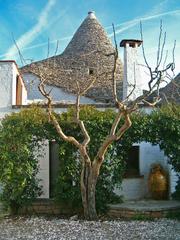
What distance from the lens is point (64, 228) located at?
9047 mm

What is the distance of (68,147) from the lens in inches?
430

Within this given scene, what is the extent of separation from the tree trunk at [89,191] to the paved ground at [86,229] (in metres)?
0.41

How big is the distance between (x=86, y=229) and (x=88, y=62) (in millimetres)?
16728

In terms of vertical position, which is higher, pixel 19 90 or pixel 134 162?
pixel 19 90

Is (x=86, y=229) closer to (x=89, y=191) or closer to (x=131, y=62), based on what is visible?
(x=89, y=191)

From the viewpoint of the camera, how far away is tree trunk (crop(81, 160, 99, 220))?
9.99 meters

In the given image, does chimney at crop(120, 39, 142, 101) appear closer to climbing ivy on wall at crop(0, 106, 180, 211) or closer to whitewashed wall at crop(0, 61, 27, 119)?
whitewashed wall at crop(0, 61, 27, 119)

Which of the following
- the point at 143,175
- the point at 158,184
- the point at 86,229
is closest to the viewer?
the point at 86,229

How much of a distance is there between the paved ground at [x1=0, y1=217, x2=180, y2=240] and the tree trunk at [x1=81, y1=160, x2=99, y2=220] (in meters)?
0.41

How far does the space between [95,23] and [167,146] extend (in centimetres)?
1832

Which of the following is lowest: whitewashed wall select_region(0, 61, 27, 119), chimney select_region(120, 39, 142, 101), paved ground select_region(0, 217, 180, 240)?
paved ground select_region(0, 217, 180, 240)

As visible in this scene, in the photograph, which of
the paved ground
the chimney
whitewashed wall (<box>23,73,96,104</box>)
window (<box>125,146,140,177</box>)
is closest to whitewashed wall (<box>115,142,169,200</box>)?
window (<box>125,146,140,177</box>)

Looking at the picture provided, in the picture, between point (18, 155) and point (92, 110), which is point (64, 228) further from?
point (92, 110)

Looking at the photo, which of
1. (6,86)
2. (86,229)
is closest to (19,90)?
(6,86)
